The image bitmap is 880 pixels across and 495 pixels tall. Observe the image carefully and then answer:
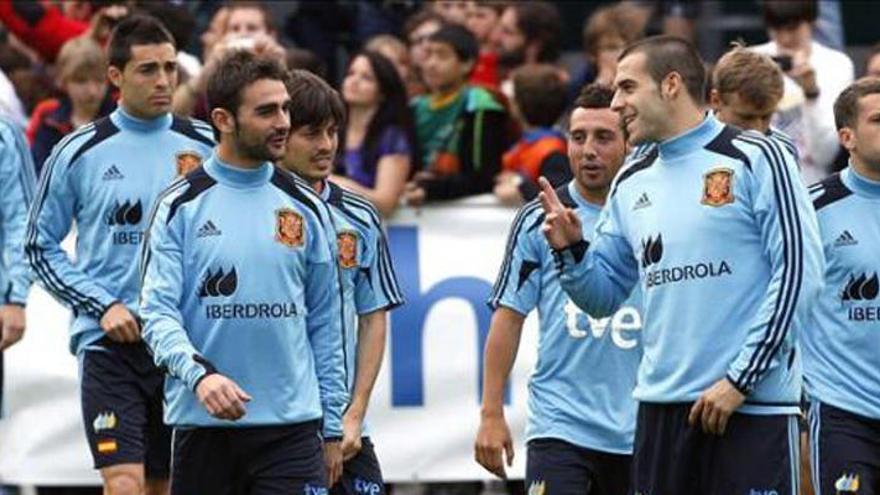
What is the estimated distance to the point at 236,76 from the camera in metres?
10.4

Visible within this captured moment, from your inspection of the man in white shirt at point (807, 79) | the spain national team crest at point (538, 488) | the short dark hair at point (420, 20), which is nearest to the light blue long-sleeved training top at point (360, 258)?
the spain national team crest at point (538, 488)

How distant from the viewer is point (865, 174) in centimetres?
1142

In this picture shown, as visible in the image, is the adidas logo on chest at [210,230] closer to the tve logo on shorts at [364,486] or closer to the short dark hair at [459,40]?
the tve logo on shorts at [364,486]

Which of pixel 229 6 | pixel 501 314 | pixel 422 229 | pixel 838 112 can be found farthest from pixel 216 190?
pixel 229 6

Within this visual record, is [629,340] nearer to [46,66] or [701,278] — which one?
[701,278]

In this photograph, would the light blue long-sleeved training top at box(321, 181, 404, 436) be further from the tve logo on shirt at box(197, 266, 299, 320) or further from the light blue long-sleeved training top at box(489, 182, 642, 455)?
the tve logo on shirt at box(197, 266, 299, 320)

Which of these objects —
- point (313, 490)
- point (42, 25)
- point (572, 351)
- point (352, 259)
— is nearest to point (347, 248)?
point (352, 259)

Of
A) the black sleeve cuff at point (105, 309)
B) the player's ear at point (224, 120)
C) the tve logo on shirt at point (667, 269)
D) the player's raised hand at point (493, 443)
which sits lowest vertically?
the player's raised hand at point (493, 443)

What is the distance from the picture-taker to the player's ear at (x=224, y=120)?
10.4 m

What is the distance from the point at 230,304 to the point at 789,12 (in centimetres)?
622

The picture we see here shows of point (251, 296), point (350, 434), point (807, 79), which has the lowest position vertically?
point (350, 434)

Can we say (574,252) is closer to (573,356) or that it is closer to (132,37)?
(573,356)

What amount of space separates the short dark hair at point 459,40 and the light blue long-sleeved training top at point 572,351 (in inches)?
172

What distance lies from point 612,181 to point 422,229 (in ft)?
14.1
